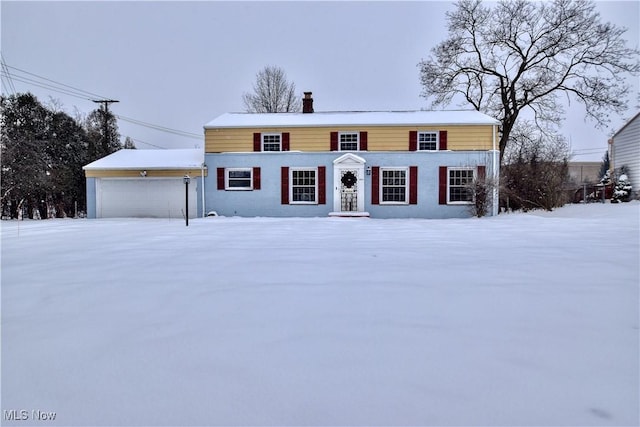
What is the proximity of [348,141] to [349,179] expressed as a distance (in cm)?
163

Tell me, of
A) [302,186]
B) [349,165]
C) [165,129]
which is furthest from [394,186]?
[165,129]

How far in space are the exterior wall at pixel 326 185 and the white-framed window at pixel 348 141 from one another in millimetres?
403

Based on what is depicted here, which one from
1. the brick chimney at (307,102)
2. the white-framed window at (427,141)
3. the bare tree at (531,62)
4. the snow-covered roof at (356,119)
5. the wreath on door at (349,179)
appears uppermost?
the bare tree at (531,62)

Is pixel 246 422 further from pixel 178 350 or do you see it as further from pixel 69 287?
pixel 69 287

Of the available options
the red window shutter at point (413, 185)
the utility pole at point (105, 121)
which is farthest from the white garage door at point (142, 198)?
the red window shutter at point (413, 185)

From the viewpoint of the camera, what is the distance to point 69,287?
355cm

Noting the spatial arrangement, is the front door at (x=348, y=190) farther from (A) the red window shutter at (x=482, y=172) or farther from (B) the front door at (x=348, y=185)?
(A) the red window shutter at (x=482, y=172)

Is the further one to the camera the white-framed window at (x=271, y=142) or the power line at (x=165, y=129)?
the power line at (x=165, y=129)

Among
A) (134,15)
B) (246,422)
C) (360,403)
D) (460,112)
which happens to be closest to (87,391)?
(246,422)

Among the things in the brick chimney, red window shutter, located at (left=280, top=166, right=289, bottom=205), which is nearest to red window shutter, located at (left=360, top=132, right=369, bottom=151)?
red window shutter, located at (left=280, top=166, right=289, bottom=205)

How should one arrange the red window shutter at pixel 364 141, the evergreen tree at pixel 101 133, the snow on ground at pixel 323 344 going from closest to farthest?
1. the snow on ground at pixel 323 344
2. the red window shutter at pixel 364 141
3. the evergreen tree at pixel 101 133

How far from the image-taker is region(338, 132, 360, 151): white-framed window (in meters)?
16.4

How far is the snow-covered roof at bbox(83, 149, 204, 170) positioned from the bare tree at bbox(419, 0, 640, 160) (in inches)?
552

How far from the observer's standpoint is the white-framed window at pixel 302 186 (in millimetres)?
16531
